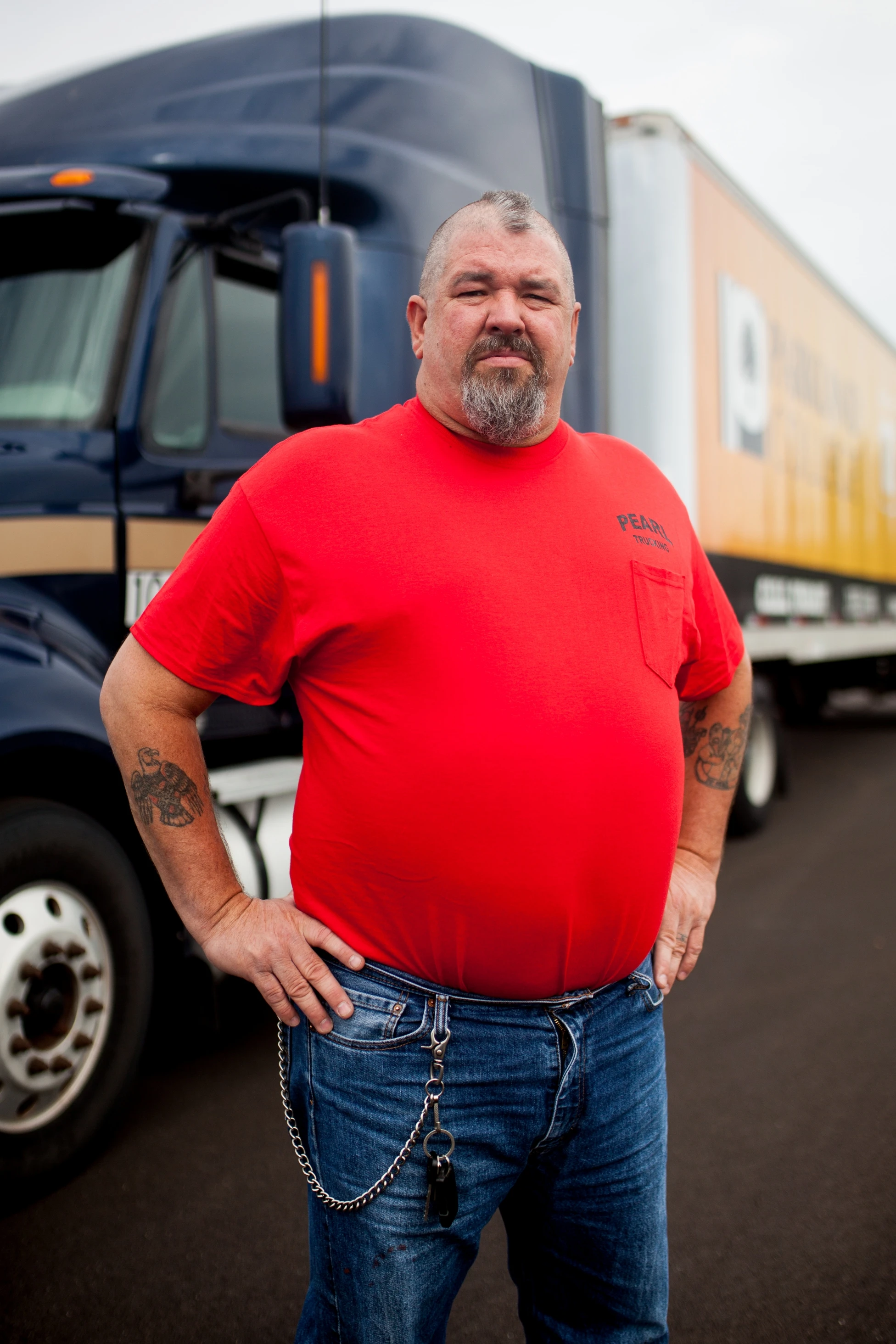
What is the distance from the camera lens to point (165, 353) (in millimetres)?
3273

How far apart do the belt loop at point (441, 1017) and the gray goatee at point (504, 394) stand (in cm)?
76

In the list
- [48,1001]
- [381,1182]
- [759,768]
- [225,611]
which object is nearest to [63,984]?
[48,1001]

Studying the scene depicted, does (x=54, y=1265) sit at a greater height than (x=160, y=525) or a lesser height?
lesser

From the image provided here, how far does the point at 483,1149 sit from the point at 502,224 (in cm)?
128

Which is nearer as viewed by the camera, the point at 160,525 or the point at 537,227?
the point at 537,227

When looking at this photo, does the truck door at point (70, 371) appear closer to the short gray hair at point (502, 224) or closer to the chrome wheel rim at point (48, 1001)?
the chrome wheel rim at point (48, 1001)

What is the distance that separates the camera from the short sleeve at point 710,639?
1752mm

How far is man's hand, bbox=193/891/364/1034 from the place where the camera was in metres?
1.43

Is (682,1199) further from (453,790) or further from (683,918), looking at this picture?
(453,790)

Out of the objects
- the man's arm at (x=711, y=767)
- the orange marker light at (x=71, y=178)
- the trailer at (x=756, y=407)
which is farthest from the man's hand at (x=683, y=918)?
the trailer at (x=756, y=407)

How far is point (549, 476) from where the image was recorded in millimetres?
1529

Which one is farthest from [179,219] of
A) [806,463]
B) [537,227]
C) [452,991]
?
[806,463]

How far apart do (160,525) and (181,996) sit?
4.69 ft

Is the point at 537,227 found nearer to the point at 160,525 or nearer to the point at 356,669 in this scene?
the point at 356,669
